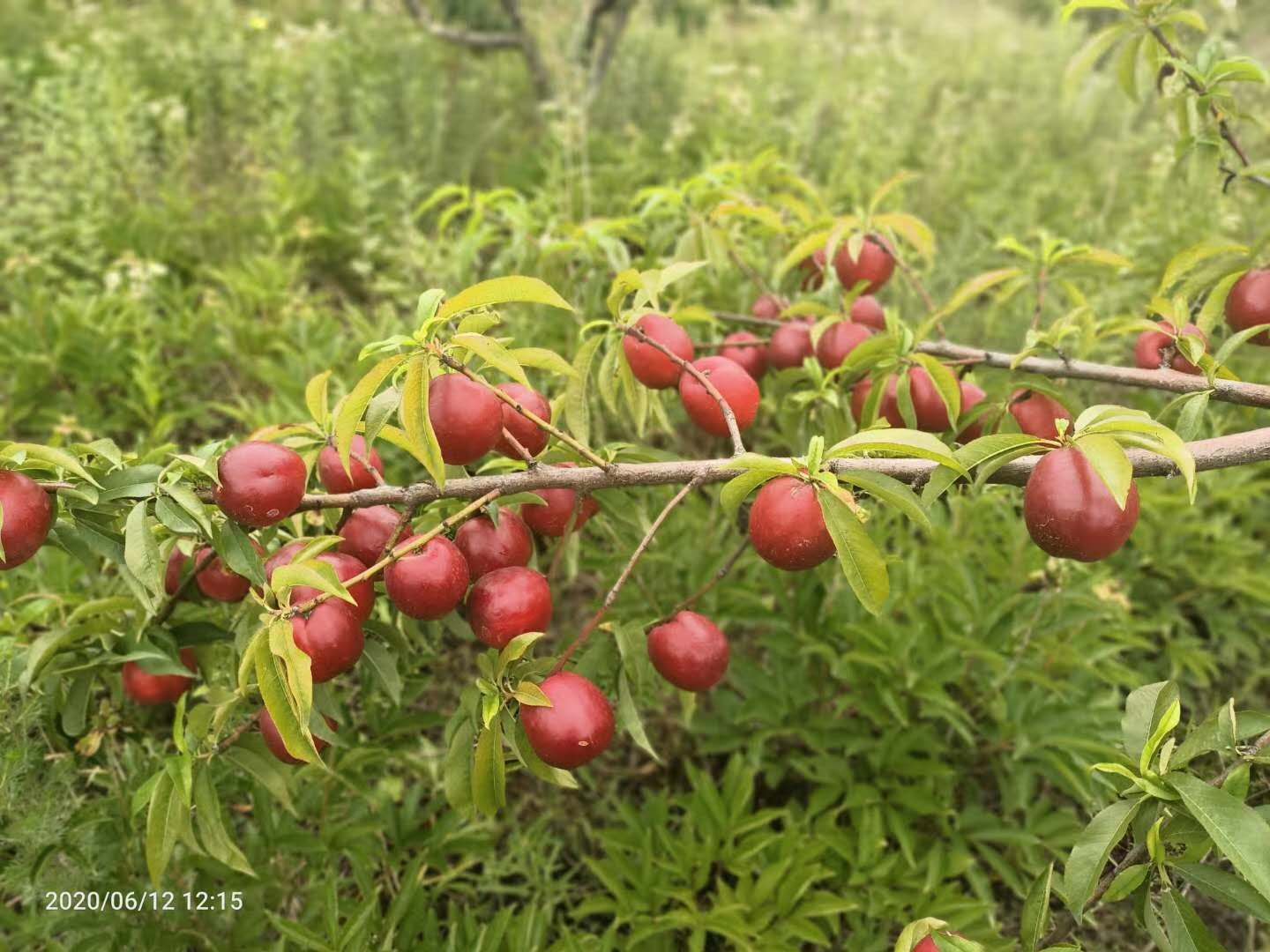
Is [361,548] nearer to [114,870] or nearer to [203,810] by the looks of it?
[203,810]

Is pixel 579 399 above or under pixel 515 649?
above

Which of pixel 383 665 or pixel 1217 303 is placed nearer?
pixel 383 665

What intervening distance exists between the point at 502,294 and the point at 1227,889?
3.43 feet

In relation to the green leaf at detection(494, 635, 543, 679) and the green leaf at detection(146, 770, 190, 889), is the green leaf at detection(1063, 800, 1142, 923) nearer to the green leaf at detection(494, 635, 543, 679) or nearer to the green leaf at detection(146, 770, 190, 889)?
the green leaf at detection(494, 635, 543, 679)

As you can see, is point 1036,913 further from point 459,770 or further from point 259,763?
point 259,763

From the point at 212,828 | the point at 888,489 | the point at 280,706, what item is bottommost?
the point at 212,828

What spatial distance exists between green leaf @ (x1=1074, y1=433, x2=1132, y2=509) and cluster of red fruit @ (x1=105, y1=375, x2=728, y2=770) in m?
0.59

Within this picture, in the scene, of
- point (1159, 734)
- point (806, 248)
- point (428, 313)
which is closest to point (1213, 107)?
point (806, 248)

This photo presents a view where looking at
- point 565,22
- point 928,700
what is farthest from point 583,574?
point 565,22

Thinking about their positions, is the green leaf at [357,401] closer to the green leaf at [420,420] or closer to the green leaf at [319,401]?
the green leaf at [420,420]

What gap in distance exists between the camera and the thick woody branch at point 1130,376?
1254 millimetres

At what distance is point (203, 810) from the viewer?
1.33 metres

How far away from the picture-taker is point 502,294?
1.12 meters

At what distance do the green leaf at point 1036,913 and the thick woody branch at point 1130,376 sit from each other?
2.21 ft
